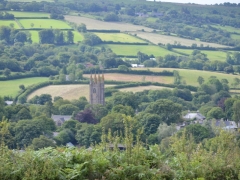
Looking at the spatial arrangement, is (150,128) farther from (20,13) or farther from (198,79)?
(20,13)

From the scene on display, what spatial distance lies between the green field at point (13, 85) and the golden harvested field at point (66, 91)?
8.41 ft

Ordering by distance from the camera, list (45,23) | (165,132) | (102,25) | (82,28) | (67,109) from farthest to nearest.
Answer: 1. (102,25)
2. (45,23)
3. (82,28)
4. (67,109)
5. (165,132)

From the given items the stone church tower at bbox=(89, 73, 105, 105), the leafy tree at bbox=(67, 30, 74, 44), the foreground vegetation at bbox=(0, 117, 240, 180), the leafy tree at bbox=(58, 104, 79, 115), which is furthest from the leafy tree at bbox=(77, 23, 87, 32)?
the foreground vegetation at bbox=(0, 117, 240, 180)

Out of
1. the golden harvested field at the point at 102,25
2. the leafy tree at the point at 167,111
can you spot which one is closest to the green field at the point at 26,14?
the golden harvested field at the point at 102,25

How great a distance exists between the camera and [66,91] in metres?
87.2

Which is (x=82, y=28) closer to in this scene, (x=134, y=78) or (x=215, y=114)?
(x=134, y=78)

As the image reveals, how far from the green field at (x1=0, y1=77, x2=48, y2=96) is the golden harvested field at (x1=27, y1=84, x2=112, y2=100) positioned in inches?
101

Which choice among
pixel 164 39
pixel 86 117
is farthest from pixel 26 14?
pixel 86 117

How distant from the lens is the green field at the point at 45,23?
14062 cm

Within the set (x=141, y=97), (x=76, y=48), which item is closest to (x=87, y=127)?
(x=141, y=97)

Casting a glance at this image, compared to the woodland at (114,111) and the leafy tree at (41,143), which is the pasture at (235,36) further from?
the leafy tree at (41,143)

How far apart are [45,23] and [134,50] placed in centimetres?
2691

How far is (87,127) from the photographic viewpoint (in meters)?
54.9

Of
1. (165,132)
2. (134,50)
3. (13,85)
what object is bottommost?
(134,50)
